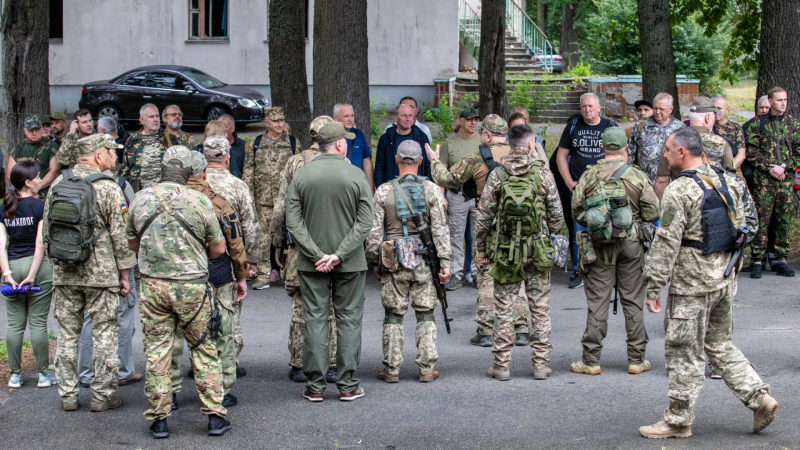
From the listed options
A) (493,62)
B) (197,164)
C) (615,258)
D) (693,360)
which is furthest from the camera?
(493,62)

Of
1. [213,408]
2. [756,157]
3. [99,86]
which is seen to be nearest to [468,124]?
[756,157]

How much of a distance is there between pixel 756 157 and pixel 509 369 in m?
4.80

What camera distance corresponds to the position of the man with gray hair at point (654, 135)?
366 inches

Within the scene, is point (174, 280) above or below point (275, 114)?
below

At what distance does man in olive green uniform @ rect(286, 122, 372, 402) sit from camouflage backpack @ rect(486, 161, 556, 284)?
1.11 m

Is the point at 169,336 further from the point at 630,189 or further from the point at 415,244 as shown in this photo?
the point at 630,189

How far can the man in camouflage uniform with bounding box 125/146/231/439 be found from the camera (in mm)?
5340

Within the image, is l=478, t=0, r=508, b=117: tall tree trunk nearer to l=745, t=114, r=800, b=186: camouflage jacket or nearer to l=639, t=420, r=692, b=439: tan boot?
l=745, t=114, r=800, b=186: camouflage jacket

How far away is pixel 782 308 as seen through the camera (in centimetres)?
862

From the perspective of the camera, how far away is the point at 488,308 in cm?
771

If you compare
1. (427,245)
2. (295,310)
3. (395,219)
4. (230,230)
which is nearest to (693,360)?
(427,245)

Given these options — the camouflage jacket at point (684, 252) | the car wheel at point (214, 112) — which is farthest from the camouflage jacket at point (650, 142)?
the car wheel at point (214, 112)

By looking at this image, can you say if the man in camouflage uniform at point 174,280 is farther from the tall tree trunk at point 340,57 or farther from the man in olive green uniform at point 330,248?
the tall tree trunk at point 340,57

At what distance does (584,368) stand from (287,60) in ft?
22.9
